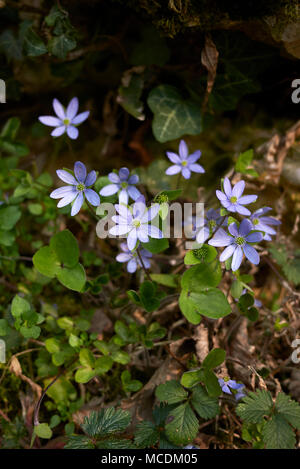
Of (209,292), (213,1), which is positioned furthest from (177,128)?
(209,292)

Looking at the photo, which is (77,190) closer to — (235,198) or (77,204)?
(77,204)

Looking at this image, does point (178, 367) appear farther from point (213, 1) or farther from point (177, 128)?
point (213, 1)

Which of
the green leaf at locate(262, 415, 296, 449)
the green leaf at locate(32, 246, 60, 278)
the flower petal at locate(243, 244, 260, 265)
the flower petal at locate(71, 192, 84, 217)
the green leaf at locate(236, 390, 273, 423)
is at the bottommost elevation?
the green leaf at locate(262, 415, 296, 449)

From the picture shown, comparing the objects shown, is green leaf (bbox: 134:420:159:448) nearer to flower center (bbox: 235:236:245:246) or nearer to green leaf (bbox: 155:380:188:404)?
green leaf (bbox: 155:380:188:404)

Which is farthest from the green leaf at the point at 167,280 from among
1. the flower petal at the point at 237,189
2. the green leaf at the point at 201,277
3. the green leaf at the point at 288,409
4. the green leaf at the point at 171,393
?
the green leaf at the point at 288,409

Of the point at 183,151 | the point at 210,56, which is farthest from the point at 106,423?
the point at 210,56

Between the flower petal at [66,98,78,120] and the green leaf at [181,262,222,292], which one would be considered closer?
the green leaf at [181,262,222,292]

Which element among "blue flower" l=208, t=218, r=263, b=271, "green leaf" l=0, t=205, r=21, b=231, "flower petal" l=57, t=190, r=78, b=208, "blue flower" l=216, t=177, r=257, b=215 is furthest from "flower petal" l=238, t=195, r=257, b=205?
"green leaf" l=0, t=205, r=21, b=231
